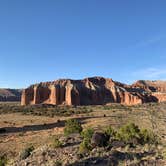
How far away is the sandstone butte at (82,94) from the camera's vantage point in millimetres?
132425

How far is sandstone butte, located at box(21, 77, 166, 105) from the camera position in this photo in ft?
434

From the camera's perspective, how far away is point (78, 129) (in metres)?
25.8

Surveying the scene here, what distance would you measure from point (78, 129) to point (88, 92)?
114486mm

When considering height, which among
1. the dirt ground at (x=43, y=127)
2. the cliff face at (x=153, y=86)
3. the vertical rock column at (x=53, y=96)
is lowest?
the dirt ground at (x=43, y=127)

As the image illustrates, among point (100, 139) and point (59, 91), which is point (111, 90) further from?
point (100, 139)

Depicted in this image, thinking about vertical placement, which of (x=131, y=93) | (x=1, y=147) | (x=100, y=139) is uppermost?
(x=131, y=93)

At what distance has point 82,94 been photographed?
137 metres

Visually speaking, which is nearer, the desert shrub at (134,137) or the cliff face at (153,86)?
the desert shrub at (134,137)

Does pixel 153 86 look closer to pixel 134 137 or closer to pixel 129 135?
pixel 129 135

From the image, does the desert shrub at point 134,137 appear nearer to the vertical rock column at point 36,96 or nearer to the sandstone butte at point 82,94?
the sandstone butte at point 82,94

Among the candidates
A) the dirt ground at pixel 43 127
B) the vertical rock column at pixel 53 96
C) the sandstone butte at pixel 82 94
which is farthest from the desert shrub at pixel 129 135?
the vertical rock column at pixel 53 96

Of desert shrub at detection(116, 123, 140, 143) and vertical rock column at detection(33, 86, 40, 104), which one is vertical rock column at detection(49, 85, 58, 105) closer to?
vertical rock column at detection(33, 86, 40, 104)

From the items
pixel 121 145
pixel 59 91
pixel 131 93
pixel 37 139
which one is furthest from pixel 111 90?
pixel 121 145

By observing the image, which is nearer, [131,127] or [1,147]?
[131,127]
